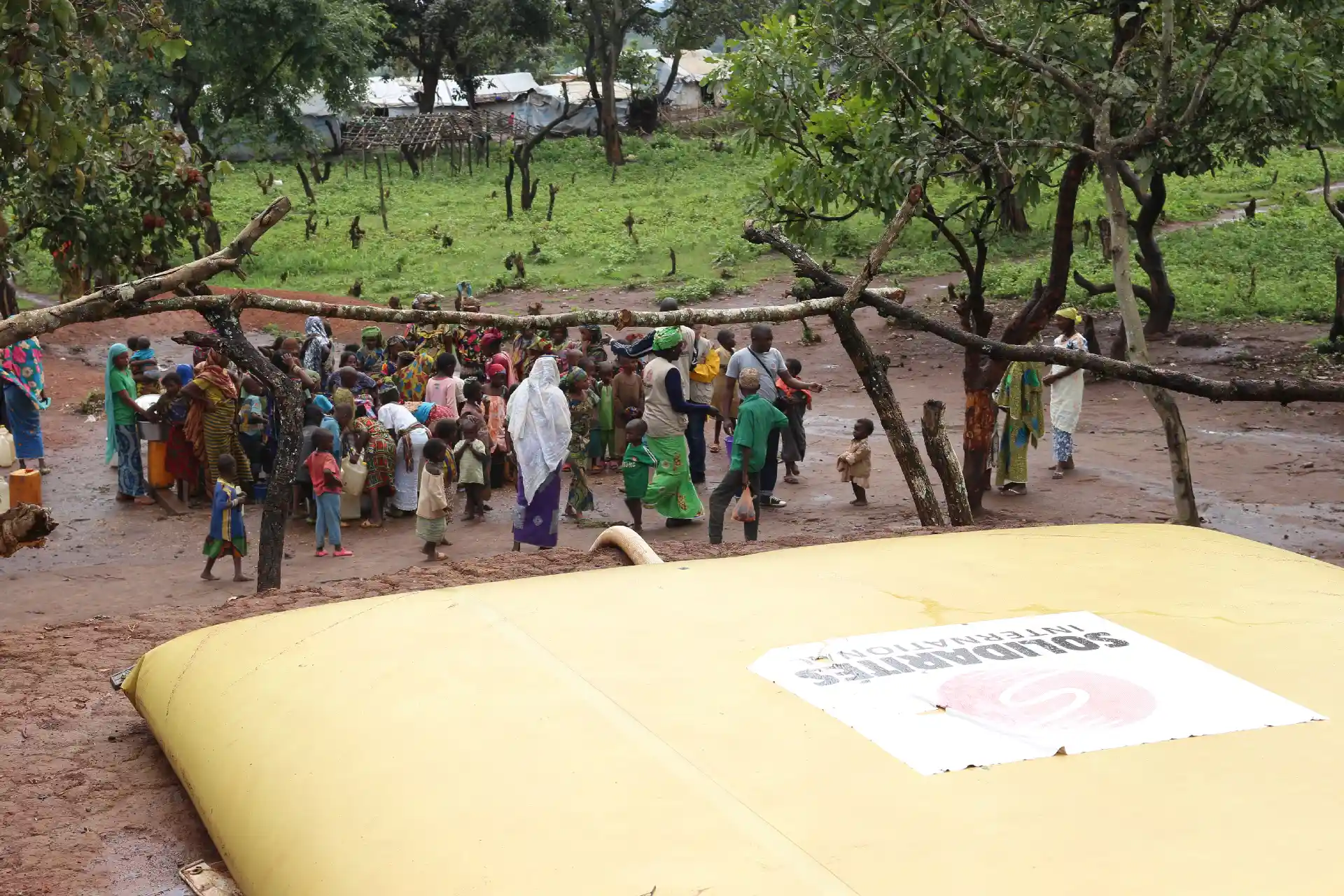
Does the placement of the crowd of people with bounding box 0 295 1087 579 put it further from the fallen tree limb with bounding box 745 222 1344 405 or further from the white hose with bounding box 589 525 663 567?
the white hose with bounding box 589 525 663 567

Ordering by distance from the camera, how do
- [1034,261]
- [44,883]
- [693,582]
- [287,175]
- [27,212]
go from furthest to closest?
1. [287,175]
2. [1034,261]
3. [27,212]
4. [693,582]
5. [44,883]

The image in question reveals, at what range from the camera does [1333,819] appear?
259cm

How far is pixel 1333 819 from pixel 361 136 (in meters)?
32.6

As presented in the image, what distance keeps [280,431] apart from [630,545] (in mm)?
1839

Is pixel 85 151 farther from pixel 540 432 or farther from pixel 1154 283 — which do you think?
pixel 1154 283

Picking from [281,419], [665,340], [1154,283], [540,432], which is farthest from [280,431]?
[1154,283]

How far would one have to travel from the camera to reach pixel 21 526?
452cm

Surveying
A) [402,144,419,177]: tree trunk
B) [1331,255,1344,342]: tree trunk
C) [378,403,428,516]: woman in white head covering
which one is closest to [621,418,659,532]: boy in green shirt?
[378,403,428,516]: woman in white head covering

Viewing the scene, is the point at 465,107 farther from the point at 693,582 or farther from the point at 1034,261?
the point at 693,582

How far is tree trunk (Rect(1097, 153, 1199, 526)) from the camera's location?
7199mm

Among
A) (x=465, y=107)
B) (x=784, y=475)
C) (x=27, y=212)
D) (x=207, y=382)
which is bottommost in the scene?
(x=784, y=475)

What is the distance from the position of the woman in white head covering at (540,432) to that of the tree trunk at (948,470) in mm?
2505

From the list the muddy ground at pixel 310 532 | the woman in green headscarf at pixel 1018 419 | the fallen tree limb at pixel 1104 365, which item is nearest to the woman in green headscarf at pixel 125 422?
the muddy ground at pixel 310 532

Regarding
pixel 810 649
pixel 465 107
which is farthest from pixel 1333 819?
pixel 465 107
